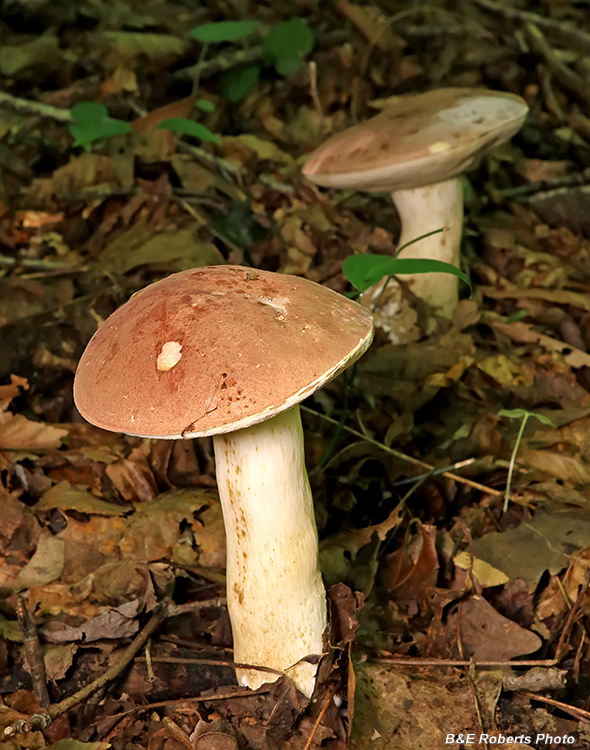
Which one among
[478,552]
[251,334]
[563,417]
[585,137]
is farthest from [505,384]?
[585,137]

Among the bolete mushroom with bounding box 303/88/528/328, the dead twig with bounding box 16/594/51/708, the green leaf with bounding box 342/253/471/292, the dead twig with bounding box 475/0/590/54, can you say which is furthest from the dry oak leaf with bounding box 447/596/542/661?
the dead twig with bounding box 475/0/590/54

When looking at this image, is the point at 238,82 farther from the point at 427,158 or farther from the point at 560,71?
the point at 427,158

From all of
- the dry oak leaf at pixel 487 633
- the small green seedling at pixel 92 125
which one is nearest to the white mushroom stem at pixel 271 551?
the dry oak leaf at pixel 487 633

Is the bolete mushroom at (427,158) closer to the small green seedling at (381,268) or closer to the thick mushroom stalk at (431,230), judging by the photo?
the thick mushroom stalk at (431,230)

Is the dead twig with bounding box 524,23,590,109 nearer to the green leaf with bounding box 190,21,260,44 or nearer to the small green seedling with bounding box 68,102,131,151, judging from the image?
the green leaf with bounding box 190,21,260,44

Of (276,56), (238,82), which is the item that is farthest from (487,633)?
(276,56)

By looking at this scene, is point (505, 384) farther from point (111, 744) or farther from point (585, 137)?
point (585, 137)
